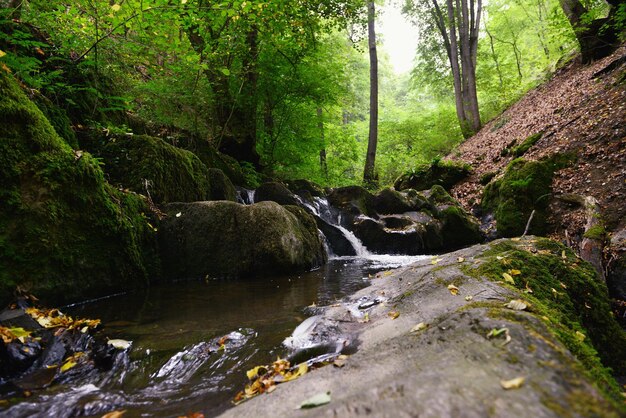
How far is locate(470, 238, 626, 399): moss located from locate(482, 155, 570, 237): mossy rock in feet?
14.9

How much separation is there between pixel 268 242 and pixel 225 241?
792mm

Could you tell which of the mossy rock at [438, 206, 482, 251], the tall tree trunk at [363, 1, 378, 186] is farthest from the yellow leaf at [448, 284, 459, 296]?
the tall tree trunk at [363, 1, 378, 186]

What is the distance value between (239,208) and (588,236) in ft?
19.1

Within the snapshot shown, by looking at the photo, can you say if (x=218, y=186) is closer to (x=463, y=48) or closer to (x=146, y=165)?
(x=146, y=165)

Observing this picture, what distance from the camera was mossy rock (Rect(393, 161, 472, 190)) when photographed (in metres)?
12.2

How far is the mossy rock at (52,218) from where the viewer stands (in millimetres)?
3473

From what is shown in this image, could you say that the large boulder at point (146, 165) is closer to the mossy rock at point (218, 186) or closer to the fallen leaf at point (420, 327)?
the mossy rock at point (218, 186)

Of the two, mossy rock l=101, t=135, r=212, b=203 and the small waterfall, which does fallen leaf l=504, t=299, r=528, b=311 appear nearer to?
mossy rock l=101, t=135, r=212, b=203

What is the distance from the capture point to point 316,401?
1.49 meters

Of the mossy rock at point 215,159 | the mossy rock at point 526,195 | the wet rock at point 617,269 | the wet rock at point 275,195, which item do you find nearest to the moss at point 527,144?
the mossy rock at point 526,195

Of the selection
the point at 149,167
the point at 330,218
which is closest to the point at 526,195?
the point at 330,218

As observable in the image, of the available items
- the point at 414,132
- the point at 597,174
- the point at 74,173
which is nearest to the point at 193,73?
the point at 74,173

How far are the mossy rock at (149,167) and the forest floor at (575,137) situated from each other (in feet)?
25.1

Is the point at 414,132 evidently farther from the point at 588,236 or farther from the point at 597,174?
the point at 588,236
